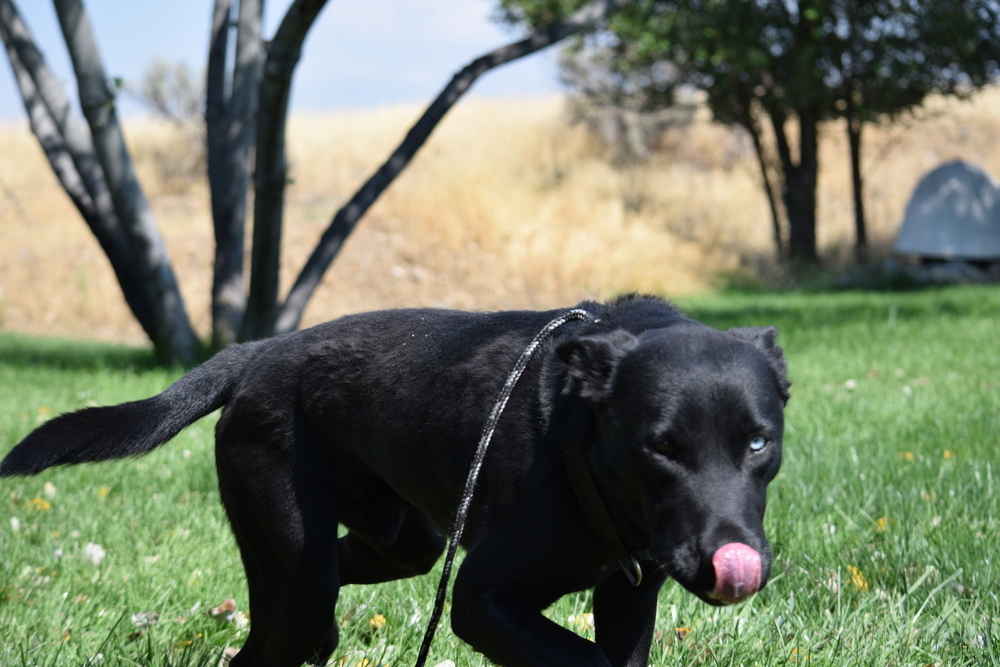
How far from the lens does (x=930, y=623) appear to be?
267 cm

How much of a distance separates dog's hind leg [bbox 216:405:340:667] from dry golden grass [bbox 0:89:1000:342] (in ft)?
29.1

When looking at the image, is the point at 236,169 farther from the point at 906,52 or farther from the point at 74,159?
the point at 906,52

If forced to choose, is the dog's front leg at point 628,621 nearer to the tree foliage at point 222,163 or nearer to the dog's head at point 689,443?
the dog's head at point 689,443

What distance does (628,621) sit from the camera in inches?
88.4

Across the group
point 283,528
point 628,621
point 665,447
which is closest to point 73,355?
point 283,528

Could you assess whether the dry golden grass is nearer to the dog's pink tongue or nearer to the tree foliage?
the tree foliage

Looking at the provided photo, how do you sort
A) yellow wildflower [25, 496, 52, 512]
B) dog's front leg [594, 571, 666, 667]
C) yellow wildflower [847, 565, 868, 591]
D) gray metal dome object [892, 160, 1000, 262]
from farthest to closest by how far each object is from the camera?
gray metal dome object [892, 160, 1000, 262] < yellow wildflower [25, 496, 52, 512] < yellow wildflower [847, 565, 868, 591] < dog's front leg [594, 571, 666, 667]

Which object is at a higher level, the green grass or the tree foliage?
the tree foliage

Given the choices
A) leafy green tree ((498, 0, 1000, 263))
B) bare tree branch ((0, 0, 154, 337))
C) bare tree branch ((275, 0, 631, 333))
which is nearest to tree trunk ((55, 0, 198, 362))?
bare tree branch ((0, 0, 154, 337))

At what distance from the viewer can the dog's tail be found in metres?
2.42

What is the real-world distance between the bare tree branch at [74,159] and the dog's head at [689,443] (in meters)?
7.33

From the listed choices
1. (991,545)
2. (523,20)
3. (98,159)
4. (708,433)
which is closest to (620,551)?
(708,433)

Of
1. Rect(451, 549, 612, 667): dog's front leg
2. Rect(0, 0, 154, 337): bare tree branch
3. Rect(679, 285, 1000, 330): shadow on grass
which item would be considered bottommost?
Rect(679, 285, 1000, 330): shadow on grass

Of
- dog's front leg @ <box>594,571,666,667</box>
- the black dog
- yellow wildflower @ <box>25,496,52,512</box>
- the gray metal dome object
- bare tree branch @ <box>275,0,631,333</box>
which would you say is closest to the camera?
the black dog
